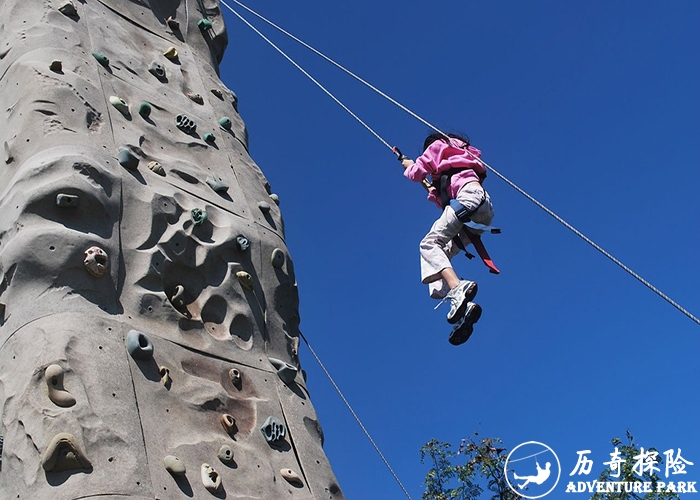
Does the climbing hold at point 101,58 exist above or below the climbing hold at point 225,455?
above

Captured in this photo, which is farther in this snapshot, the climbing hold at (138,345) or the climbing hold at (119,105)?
the climbing hold at (119,105)

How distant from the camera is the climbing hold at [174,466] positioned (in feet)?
12.7

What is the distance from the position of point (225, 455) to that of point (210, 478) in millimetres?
196

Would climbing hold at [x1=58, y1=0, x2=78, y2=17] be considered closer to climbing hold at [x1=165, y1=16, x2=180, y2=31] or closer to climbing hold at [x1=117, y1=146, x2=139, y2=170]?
climbing hold at [x1=165, y1=16, x2=180, y2=31]

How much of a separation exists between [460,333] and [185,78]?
3146mm

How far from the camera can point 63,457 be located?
357 centimetres

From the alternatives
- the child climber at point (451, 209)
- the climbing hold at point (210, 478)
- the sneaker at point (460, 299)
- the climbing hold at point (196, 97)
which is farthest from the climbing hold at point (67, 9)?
the climbing hold at point (210, 478)

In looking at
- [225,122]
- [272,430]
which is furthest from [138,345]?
[225,122]

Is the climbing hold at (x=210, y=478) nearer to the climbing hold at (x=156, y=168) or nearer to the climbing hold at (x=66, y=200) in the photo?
the climbing hold at (x=66, y=200)

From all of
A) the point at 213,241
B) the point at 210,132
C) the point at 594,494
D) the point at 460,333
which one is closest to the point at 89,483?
the point at 213,241

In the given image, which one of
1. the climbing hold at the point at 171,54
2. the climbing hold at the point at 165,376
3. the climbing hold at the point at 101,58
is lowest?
the climbing hold at the point at 165,376

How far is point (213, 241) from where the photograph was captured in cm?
528

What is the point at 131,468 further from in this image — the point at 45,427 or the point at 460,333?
the point at 460,333

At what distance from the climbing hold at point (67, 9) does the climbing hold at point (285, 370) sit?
2971mm
